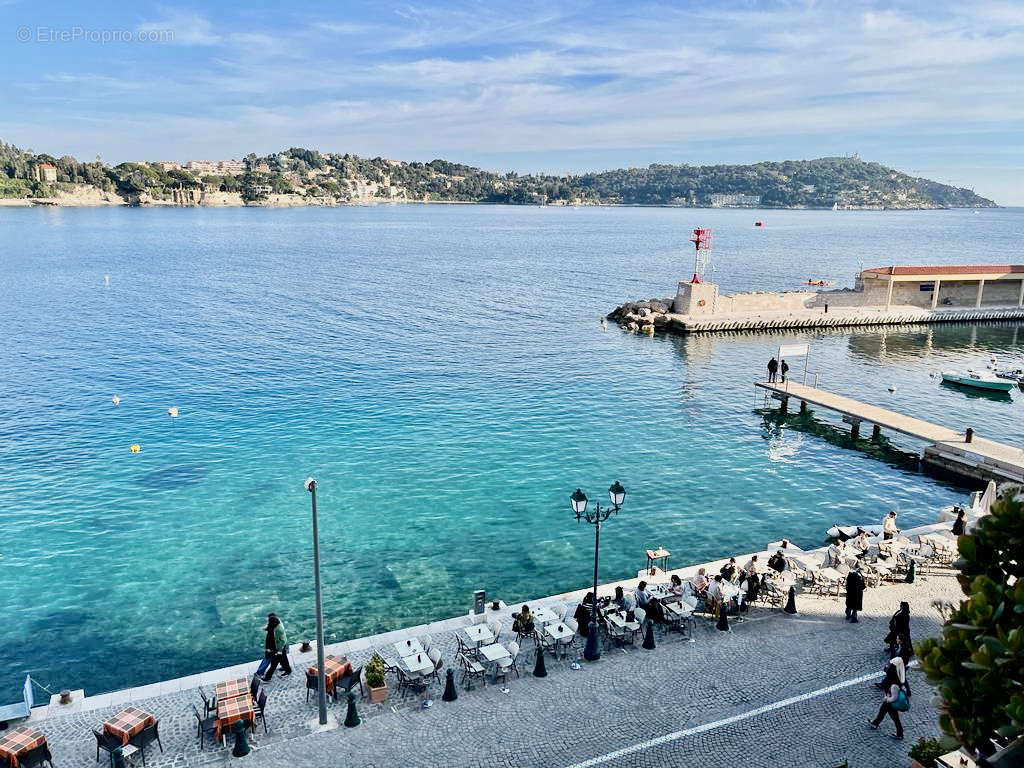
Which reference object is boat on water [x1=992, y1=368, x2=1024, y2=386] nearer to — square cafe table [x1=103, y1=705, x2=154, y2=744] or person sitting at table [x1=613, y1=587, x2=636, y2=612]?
person sitting at table [x1=613, y1=587, x2=636, y2=612]

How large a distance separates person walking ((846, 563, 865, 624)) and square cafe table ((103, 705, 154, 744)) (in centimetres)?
1577

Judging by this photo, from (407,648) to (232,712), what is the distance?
3787 millimetres

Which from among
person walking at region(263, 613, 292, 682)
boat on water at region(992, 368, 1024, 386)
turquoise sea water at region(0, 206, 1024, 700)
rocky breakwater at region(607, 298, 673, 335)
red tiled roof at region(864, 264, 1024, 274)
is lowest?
turquoise sea water at region(0, 206, 1024, 700)

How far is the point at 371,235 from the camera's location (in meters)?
194

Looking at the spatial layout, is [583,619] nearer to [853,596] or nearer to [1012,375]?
[853,596]

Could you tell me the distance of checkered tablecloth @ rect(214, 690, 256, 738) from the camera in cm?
1382

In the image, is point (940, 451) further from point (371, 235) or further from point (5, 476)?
point (371, 235)

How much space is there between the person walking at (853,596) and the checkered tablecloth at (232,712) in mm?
14041

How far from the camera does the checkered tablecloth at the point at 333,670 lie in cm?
1512

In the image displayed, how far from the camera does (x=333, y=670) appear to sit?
1522 centimetres

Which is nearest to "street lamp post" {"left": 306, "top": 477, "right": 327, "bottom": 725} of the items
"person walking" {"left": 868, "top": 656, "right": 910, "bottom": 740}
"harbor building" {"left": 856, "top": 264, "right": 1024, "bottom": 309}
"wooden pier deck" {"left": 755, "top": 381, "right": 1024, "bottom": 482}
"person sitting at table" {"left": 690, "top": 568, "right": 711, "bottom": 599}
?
"person sitting at table" {"left": 690, "top": 568, "right": 711, "bottom": 599}

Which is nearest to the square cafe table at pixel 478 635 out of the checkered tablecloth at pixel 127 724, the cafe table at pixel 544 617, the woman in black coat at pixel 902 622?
the cafe table at pixel 544 617

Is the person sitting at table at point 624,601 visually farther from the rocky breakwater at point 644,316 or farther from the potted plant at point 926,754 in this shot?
the rocky breakwater at point 644,316

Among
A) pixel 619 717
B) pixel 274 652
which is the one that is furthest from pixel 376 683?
pixel 619 717
